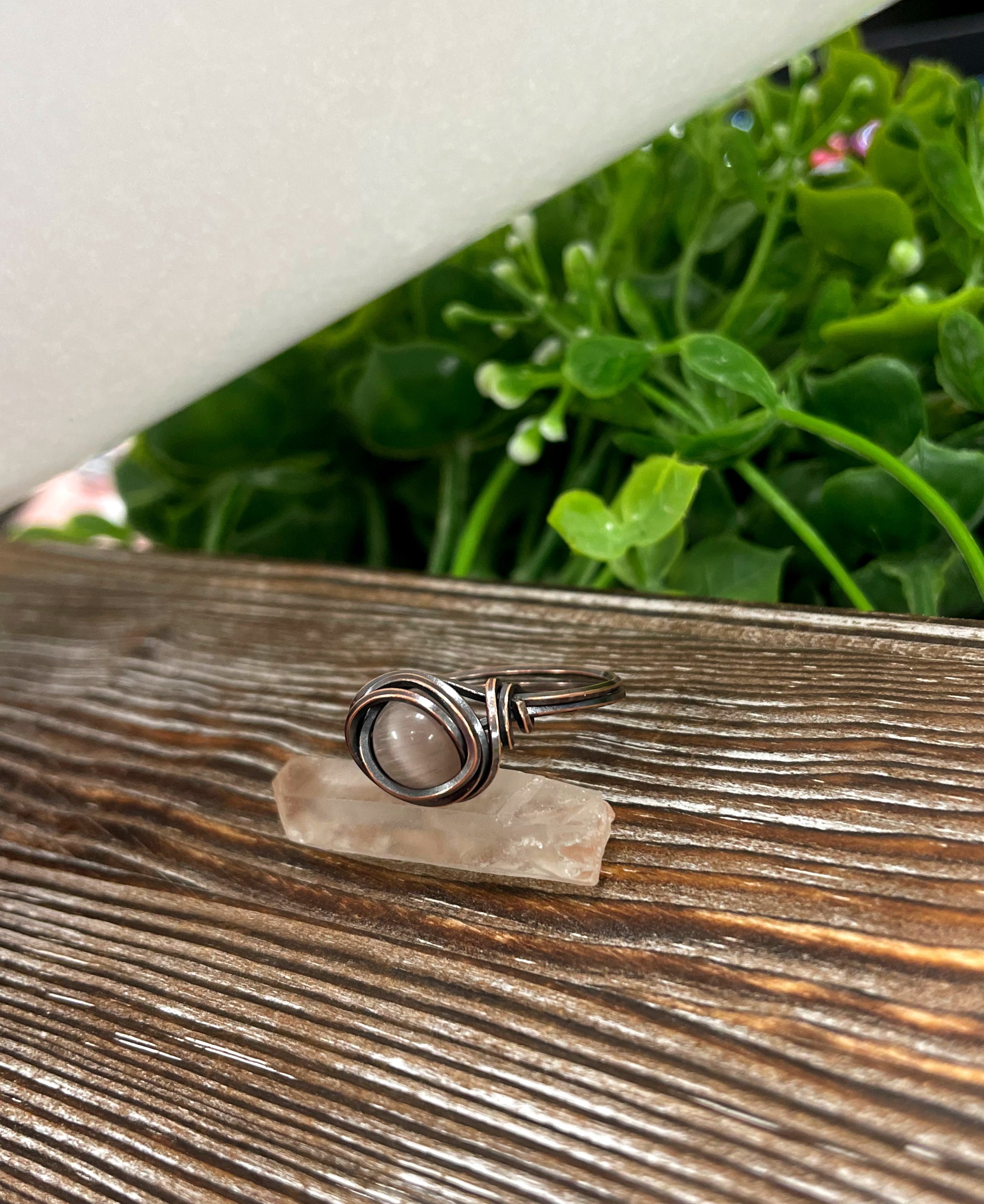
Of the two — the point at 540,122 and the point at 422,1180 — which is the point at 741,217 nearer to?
the point at 540,122

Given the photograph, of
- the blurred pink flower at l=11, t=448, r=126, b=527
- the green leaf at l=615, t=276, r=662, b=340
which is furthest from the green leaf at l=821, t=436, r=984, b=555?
the blurred pink flower at l=11, t=448, r=126, b=527

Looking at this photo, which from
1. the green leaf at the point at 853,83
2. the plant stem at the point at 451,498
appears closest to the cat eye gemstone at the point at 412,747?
the plant stem at the point at 451,498

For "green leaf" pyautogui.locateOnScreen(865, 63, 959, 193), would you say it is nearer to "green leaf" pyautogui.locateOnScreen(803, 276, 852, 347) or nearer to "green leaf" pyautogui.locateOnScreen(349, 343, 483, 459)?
"green leaf" pyautogui.locateOnScreen(803, 276, 852, 347)

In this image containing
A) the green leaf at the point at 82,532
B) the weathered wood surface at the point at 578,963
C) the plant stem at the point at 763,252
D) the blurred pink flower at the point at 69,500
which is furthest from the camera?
the blurred pink flower at the point at 69,500

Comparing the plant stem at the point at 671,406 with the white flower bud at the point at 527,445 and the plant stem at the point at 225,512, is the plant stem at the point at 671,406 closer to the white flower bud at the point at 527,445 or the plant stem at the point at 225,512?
the white flower bud at the point at 527,445

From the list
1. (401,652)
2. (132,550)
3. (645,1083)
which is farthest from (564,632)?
(132,550)

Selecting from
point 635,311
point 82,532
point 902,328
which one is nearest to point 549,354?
point 635,311
